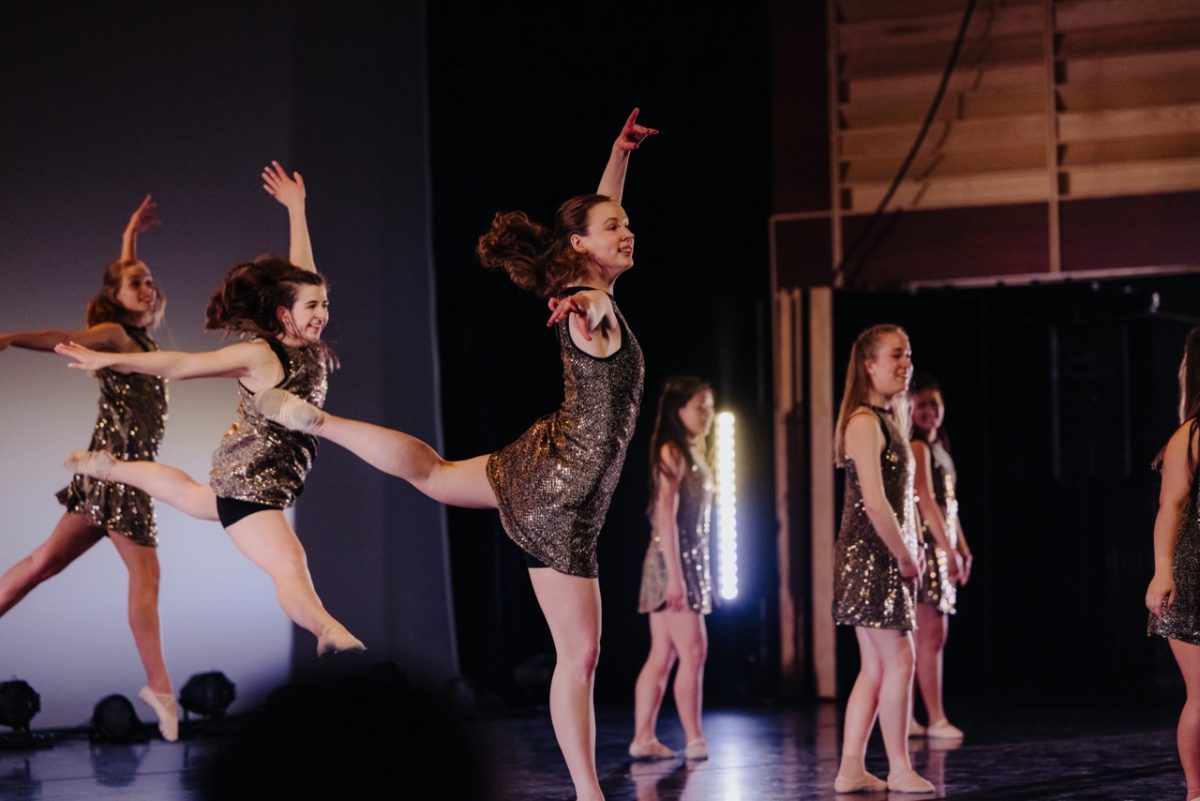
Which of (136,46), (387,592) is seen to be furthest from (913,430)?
(136,46)

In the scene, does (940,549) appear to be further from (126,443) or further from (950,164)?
(126,443)

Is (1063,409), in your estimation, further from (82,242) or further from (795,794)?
(82,242)

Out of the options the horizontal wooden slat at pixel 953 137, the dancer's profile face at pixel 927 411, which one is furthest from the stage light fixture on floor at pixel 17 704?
the horizontal wooden slat at pixel 953 137

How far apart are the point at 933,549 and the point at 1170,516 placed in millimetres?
2050

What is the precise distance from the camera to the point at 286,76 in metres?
6.19

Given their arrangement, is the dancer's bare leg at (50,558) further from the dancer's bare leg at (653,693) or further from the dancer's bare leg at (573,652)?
the dancer's bare leg at (573,652)

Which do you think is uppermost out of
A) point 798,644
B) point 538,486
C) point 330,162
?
point 330,162

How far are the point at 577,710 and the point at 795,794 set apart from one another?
1096mm

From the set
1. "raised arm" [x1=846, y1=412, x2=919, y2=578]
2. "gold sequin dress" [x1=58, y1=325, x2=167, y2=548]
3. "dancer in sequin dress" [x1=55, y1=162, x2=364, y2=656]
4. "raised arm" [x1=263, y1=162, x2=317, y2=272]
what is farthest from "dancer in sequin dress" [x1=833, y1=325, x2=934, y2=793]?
"gold sequin dress" [x1=58, y1=325, x2=167, y2=548]

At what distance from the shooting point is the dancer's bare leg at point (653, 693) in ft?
16.9

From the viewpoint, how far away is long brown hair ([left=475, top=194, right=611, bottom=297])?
3.57 m

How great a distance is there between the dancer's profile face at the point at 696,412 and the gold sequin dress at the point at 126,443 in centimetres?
201

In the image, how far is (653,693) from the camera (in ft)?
17.0

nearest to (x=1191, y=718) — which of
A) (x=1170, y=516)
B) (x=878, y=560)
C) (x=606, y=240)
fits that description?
(x=1170, y=516)
